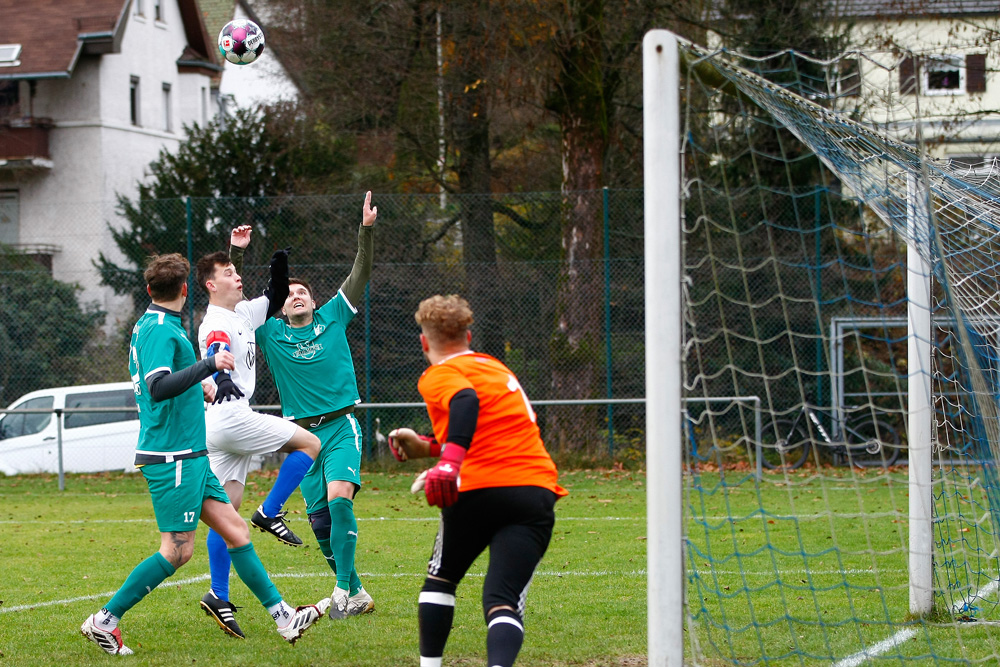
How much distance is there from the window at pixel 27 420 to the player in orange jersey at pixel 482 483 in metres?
12.1

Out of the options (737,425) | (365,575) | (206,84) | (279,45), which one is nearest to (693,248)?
(737,425)

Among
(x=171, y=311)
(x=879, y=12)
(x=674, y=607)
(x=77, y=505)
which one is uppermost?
(x=879, y=12)

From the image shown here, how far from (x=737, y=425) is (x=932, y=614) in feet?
29.5

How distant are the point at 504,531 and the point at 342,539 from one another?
2196 millimetres

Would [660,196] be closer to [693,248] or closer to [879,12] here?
[693,248]

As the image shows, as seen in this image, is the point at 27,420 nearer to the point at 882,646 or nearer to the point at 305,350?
the point at 305,350

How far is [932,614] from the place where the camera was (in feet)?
18.2

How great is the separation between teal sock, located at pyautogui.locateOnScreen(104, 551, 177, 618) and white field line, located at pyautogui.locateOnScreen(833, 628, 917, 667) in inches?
125

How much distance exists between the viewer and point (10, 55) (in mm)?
25125

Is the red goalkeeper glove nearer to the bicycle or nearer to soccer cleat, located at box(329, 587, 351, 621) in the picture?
soccer cleat, located at box(329, 587, 351, 621)

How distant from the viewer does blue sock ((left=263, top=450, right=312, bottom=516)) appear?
20.1 ft

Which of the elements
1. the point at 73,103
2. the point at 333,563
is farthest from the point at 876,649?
the point at 73,103

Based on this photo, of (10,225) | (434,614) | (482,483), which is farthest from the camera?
(10,225)

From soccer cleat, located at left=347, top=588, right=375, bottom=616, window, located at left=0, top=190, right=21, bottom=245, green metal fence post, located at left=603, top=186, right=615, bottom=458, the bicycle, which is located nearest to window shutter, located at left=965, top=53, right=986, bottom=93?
the bicycle
